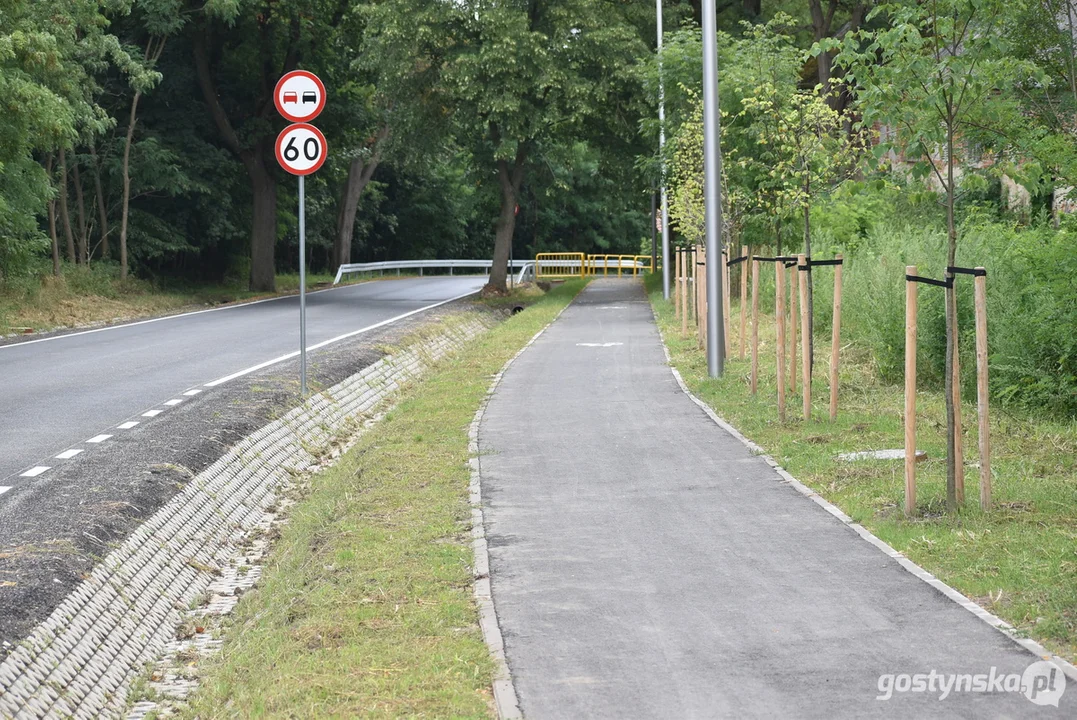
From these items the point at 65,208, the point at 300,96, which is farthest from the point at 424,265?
the point at 300,96

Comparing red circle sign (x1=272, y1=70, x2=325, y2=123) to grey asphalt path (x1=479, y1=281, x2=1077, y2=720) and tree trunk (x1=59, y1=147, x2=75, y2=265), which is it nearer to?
grey asphalt path (x1=479, y1=281, x2=1077, y2=720)

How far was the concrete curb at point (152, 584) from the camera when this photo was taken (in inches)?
227

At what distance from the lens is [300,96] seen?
14.2 m

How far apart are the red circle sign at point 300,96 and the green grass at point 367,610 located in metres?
4.49

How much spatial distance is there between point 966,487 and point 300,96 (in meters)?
8.40

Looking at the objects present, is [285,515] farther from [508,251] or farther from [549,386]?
[508,251]

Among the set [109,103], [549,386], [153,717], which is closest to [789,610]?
[153,717]

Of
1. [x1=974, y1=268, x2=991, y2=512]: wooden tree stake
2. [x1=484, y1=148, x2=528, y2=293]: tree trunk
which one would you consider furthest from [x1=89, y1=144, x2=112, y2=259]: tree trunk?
[x1=974, y1=268, x2=991, y2=512]: wooden tree stake

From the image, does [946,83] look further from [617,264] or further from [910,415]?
[617,264]

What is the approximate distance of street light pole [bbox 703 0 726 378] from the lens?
54.9 ft

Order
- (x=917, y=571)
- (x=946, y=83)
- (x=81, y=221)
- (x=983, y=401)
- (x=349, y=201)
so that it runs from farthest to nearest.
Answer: (x=349, y=201) < (x=81, y=221) < (x=946, y=83) < (x=983, y=401) < (x=917, y=571)

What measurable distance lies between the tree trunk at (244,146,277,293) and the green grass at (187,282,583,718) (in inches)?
1134

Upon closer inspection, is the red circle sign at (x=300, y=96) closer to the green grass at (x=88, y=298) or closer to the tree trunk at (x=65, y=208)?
the green grass at (x=88, y=298)

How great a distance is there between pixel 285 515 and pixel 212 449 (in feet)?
2.63
